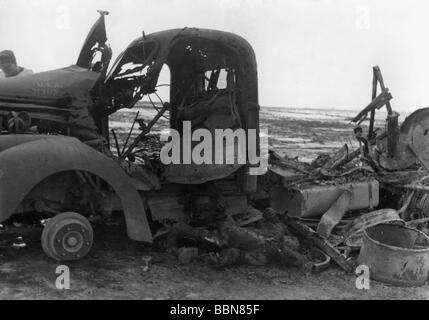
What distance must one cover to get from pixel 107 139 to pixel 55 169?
1.30 m

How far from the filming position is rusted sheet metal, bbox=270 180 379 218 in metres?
5.93

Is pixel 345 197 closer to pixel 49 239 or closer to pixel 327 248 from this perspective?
pixel 327 248

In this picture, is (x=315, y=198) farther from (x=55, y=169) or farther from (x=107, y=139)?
(x=55, y=169)

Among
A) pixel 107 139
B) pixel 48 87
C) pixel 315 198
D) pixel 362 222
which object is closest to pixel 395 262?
pixel 362 222

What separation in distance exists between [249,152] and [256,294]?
62.8 inches

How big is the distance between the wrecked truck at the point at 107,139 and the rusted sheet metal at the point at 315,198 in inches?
25.8

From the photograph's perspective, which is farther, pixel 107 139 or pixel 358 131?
pixel 358 131

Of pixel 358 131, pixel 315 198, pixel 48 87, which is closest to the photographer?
pixel 48 87

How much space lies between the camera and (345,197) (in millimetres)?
6164

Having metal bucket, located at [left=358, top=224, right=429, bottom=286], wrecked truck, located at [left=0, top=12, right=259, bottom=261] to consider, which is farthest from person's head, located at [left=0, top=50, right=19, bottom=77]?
metal bucket, located at [left=358, top=224, right=429, bottom=286]

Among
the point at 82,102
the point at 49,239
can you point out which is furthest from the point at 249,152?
the point at 49,239

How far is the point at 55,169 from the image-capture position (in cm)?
432

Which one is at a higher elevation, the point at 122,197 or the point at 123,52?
the point at 123,52

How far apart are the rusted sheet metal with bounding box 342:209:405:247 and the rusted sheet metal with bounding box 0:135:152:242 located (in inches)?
95.6
